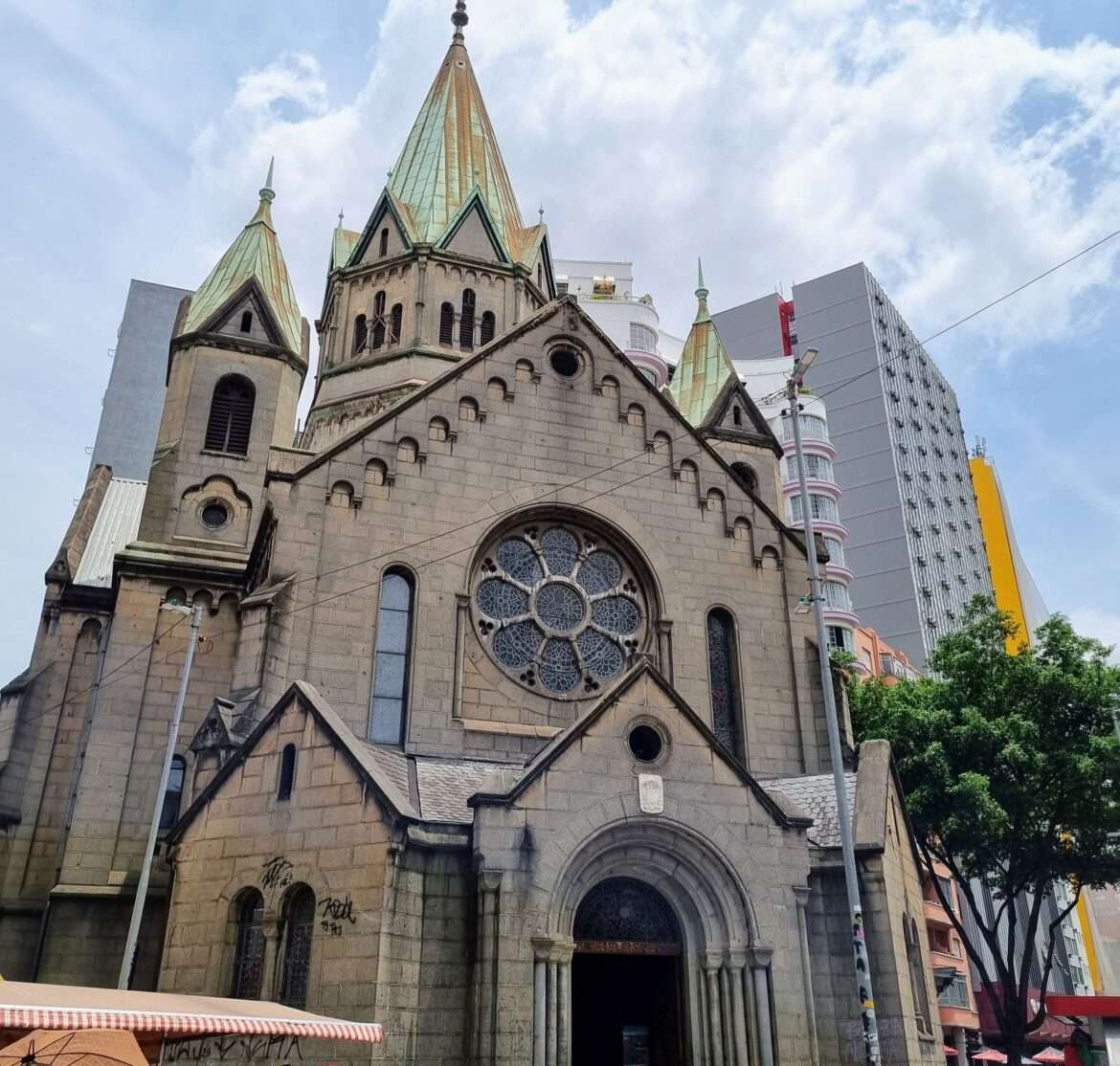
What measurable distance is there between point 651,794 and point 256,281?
2290 centimetres

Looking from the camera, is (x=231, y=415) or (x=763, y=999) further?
(x=231, y=415)

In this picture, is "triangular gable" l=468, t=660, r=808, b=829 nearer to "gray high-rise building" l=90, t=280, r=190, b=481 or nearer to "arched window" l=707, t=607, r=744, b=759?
"arched window" l=707, t=607, r=744, b=759

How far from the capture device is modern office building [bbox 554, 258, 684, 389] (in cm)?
8762

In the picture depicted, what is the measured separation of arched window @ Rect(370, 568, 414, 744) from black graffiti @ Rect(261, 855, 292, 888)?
3.79m

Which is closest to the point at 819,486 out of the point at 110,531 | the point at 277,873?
the point at 110,531

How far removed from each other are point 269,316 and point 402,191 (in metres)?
9.55

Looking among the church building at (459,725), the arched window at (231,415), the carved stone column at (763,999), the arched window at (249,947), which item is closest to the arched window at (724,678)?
the church building at (459,725)

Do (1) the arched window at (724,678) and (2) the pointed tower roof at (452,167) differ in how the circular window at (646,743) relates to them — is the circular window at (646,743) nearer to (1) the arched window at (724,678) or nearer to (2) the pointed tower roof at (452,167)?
(1) the arched window at (724,678)

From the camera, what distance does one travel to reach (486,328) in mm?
36469

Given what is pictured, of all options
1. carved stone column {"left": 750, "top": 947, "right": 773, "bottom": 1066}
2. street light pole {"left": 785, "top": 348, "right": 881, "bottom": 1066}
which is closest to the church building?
carved stone column {"left": 750, "top": 947, "right": 773, "bottom": 1066}

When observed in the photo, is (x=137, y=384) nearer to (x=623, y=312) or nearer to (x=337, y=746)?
(x=623, y=312)

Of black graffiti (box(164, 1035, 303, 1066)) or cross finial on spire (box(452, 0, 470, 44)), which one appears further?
cross finial on spire (box(452, 0, 470, 44))

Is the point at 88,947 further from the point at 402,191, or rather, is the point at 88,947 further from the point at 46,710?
the point at 402,191

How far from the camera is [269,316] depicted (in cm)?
3309
